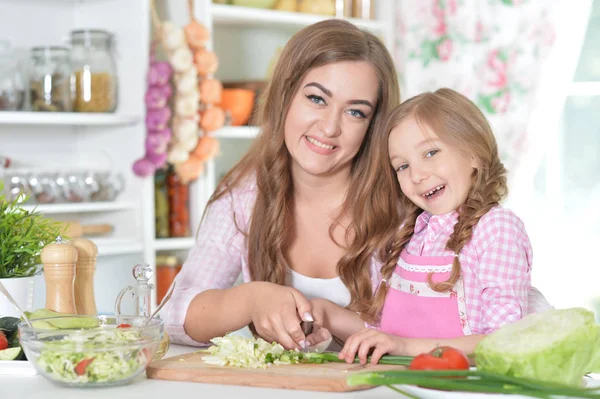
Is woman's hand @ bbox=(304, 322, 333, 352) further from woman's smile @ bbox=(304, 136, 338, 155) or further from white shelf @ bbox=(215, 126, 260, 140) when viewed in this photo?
white shelf @ bbox=(215, 126, 260, 140)

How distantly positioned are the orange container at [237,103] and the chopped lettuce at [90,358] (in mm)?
2212

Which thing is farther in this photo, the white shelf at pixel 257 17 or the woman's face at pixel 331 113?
the white shelf at pixel 257 17

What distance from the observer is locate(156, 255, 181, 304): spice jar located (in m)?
3.31

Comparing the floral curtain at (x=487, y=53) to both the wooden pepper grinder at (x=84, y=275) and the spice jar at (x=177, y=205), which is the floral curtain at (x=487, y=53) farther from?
the wooden pepper grinder at (x=84, y=275)

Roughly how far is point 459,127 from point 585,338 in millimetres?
749

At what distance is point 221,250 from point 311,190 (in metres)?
0.27

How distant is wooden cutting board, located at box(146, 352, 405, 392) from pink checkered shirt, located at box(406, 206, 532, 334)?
1.11ft

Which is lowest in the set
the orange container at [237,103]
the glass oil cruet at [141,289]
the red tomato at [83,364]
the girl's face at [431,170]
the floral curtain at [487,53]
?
the red tomato at [83,364]

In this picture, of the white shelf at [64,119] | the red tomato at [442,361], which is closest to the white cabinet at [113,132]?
the white shelf at [64,119]

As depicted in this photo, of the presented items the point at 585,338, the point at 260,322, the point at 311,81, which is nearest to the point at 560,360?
the point at 585,338

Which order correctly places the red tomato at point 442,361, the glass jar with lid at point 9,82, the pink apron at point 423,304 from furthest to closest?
the glass jar with lid at point 9,82, the pink apron at point 423,304, the red tomato at point 442,361

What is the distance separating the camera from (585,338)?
1.18 metres

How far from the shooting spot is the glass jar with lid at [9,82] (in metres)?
2.92

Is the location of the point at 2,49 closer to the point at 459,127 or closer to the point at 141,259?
the point at 141,259
